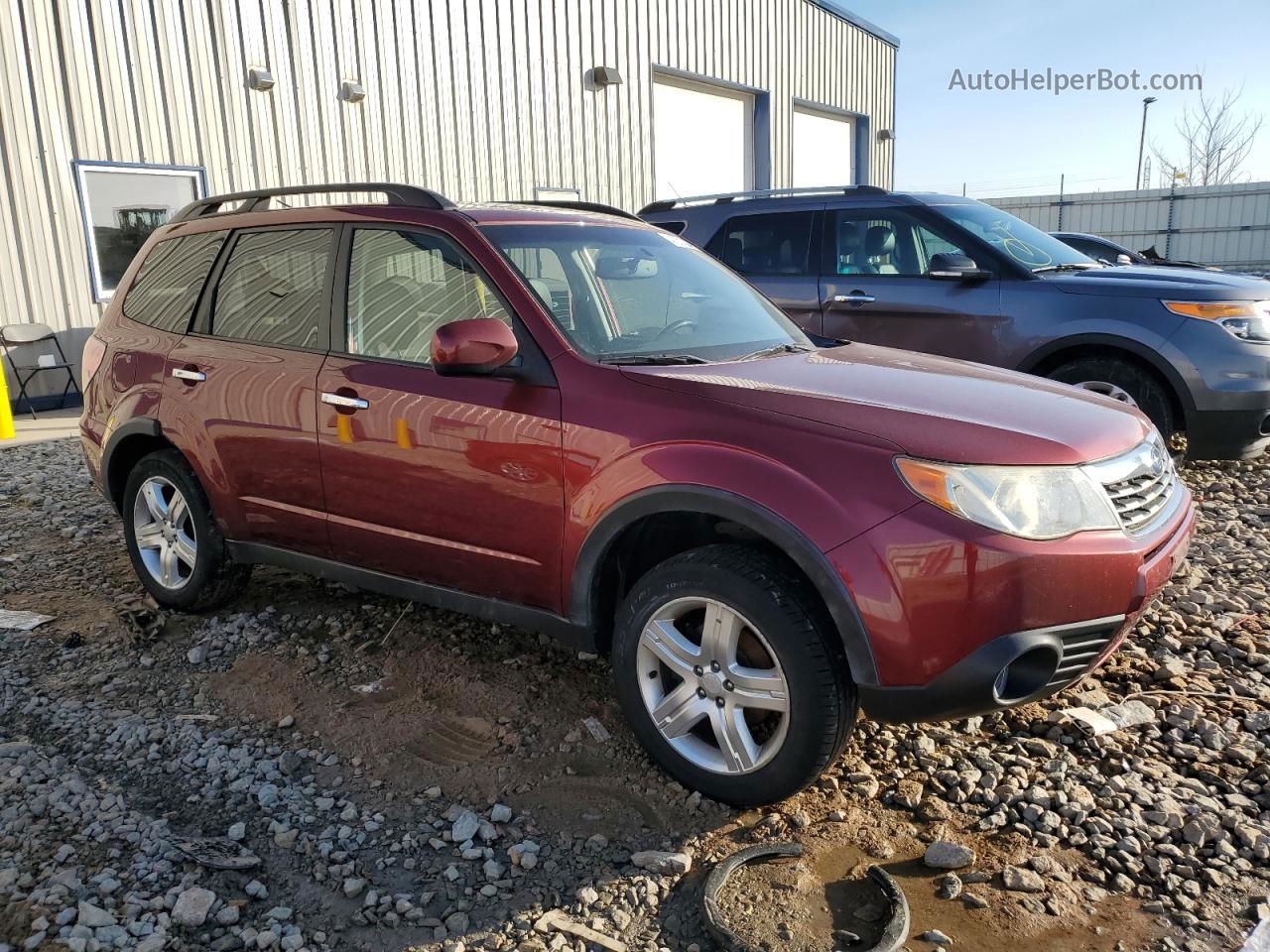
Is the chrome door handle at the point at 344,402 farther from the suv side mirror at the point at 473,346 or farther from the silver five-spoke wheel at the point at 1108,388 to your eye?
the silver five-spoke wheel at the point at 1108,388

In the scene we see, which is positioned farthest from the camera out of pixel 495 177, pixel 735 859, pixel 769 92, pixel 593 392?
pixel 769 92

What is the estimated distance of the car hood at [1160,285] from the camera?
19.4 ft

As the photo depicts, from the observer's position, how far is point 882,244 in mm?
6859

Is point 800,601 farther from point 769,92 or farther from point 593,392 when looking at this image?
point 769,92

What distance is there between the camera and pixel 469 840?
2793mm

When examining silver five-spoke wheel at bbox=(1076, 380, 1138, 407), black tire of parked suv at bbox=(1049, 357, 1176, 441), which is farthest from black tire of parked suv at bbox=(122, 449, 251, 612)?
black tire of parked suv at bbox=(1049, 357, 1176, 441)

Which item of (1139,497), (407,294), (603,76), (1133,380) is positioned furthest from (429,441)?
(603,76)

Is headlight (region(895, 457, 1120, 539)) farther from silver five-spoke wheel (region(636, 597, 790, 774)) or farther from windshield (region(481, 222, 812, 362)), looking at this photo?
windshield (region(481, 222, 812, 362))

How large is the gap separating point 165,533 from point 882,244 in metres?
4.91

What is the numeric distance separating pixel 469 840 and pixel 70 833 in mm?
1122

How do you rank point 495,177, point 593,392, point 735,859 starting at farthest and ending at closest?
point 495,177 < point 593,392 < point 735,859

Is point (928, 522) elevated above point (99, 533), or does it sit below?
above

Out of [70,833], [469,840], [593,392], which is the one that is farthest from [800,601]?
[70,833]

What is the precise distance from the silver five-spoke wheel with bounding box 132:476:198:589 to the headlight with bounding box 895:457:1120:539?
10.5ft
